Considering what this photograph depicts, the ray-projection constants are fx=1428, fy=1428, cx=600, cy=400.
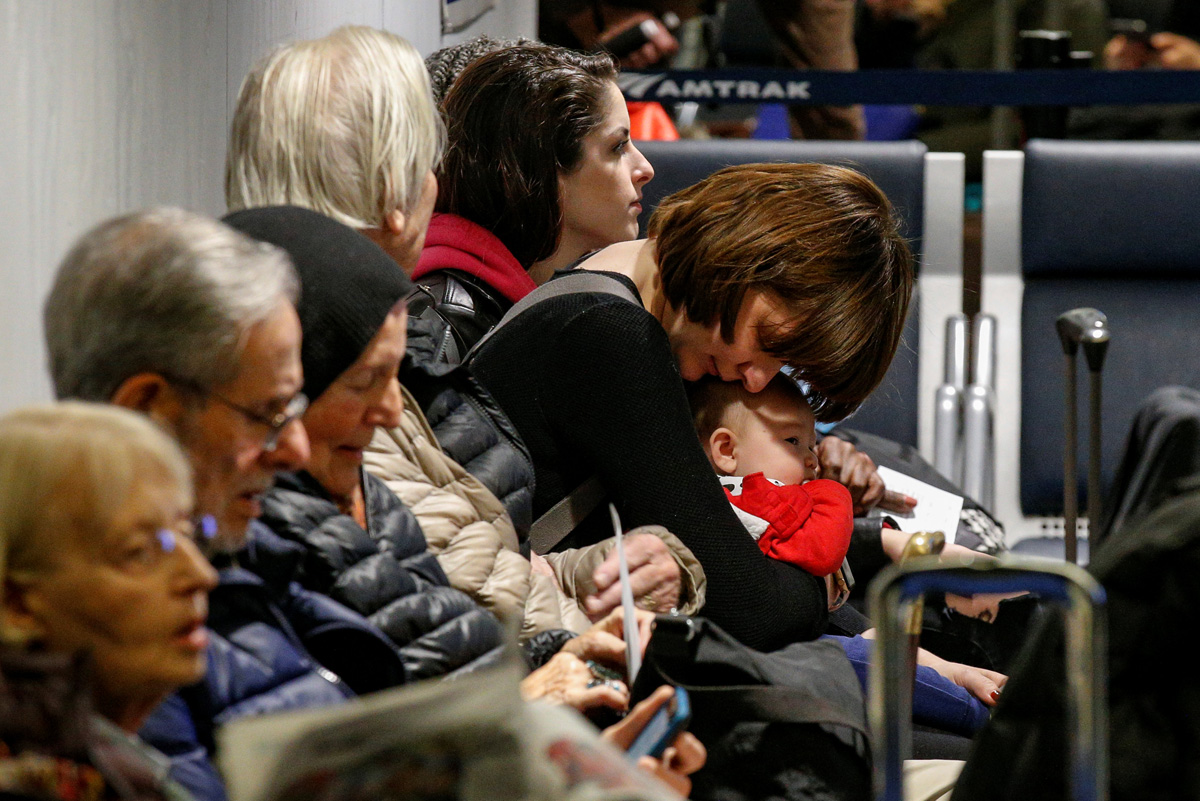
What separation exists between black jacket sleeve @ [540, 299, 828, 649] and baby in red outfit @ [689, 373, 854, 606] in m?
0.18

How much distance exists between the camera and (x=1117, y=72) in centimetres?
484

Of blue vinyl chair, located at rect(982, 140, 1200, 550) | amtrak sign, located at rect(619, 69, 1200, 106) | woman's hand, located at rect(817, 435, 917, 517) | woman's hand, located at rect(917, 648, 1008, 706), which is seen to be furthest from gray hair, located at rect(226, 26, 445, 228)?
amtrak sign, located at rect(619, 69, 1200, 106)

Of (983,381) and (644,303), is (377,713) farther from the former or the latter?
(983,381)

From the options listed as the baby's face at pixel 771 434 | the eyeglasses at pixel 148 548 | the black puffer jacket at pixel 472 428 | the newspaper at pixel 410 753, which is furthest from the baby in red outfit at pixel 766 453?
the newspaper at pixel 410 753

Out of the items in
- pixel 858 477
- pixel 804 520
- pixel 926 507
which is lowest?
pixel 926 507

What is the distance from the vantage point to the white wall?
143 cm

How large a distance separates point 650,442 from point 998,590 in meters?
0.88

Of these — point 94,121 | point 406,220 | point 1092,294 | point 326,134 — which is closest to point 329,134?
point 326,134

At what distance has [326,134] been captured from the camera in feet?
4.94

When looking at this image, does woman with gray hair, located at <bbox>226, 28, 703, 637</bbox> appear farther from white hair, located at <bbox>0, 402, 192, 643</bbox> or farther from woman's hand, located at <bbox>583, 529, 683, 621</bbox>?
white hair, located at <bbox>0, 402, 192, 643</bbox>

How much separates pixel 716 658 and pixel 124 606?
0.70 meters

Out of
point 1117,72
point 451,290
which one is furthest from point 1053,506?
point 451,290

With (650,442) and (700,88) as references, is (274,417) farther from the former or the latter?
(700,88)

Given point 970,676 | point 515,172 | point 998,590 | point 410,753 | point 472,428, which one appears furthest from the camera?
point 515,172
